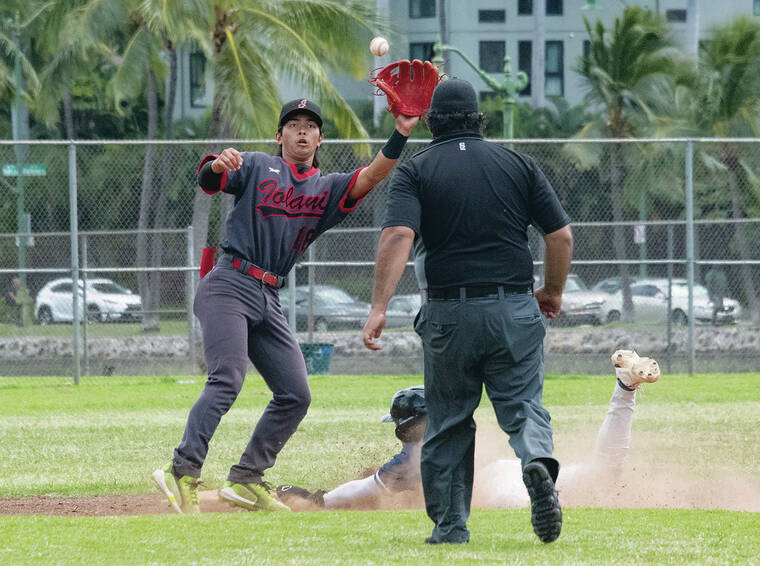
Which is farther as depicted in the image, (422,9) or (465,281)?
(422,9)

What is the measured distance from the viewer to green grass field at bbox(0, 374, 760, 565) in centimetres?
470

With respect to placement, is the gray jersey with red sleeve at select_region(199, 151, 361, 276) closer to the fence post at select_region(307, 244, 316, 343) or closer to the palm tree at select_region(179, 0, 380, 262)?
the fence post at select_region(307, 244, 316, 343)

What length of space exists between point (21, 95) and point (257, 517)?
28535 millimetres

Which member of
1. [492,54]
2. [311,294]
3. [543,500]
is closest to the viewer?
[543,500]

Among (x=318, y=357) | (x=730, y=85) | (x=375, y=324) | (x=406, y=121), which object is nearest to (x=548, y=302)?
(x=375, y=324)

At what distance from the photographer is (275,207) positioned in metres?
6.05

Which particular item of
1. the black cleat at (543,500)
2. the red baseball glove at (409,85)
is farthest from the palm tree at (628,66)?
the black cleat at (543,500)

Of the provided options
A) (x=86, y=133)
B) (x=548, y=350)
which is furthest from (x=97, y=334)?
(x=86, y=133)

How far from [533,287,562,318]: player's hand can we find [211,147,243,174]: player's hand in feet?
5.36

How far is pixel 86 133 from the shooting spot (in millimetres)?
42906

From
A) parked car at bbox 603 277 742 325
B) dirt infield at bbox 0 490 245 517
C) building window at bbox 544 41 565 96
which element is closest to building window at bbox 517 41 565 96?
building window at bbox 544 41 565 96

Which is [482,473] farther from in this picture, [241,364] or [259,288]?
[259,288]

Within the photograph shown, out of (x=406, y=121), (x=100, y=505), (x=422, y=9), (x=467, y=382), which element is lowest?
(x=100, y=505)

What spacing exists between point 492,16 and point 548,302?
4359cm
